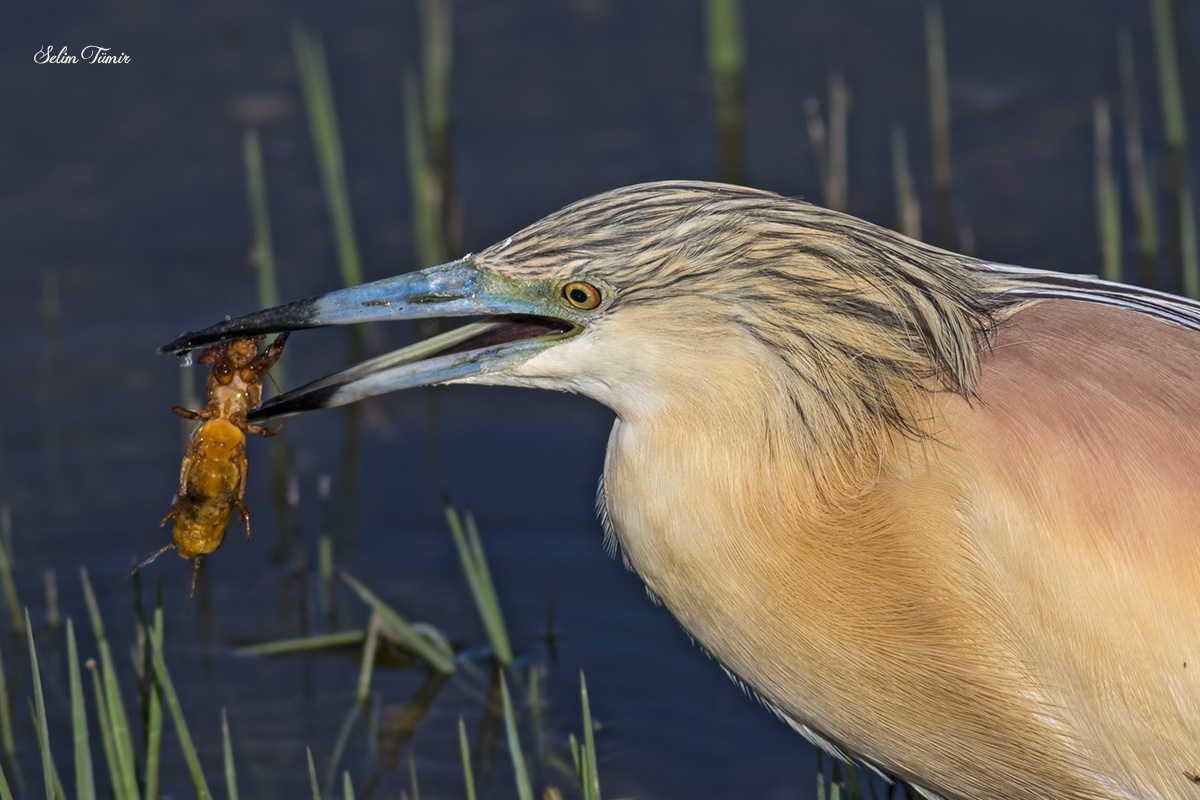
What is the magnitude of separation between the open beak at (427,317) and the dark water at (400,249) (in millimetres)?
1820

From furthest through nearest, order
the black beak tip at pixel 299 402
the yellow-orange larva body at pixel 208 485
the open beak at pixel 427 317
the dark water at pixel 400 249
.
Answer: the dark water at pixel 400 249 < the yellow-orange larva body at pixel 208 485 < the black beak tip at pixel 299 402 < the open beak at pixel 427 317

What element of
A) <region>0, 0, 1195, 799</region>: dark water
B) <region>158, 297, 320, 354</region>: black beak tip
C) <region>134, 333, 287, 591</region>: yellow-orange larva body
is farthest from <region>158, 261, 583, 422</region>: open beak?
<region>0, 0, 1195, 799</region>: dark water

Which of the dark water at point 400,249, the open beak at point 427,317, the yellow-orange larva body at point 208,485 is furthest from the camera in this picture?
the dark water at point 400,249

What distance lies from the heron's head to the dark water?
6.13 feet

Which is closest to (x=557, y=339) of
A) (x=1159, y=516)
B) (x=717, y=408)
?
(x=717, y=408)

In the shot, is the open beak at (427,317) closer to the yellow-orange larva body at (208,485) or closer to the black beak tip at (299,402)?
the black beak tip at (299,402)

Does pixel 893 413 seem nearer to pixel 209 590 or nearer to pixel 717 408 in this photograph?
pixel 717 408

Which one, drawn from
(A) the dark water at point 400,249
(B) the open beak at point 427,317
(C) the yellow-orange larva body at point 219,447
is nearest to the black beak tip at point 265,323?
(B) the open beak at point 427,317

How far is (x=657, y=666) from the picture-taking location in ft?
18.1

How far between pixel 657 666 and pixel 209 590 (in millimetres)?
1601

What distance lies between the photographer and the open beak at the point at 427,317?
3.59m

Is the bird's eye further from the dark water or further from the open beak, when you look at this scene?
the dark water

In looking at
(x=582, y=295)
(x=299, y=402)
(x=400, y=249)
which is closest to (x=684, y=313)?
(x=582, y=295)

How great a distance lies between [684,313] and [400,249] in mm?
4107
